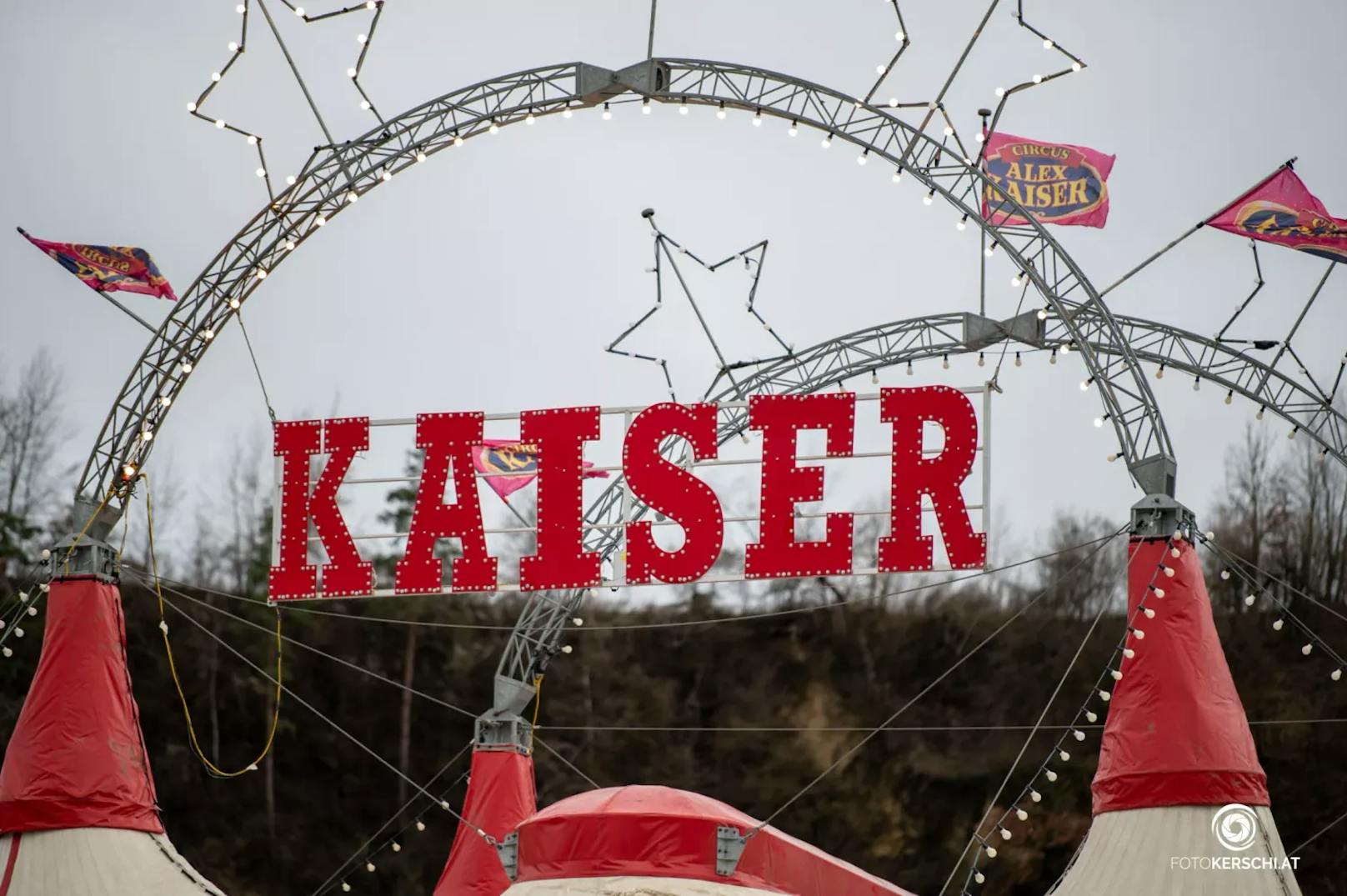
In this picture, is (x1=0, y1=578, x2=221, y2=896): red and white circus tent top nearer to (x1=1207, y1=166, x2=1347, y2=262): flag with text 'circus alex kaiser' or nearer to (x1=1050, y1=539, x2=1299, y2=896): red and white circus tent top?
(x1=1050, y1=539, x2=1299, y2=896): red and white circus tent top

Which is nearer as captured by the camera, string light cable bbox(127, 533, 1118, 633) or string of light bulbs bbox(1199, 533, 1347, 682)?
string of light bulbs bbox(1199, 533, 1347, 682)

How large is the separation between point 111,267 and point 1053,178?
869cm

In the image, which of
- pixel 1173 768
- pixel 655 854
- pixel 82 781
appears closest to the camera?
pixel 655 854

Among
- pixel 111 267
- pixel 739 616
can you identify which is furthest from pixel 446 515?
pixel 739 616

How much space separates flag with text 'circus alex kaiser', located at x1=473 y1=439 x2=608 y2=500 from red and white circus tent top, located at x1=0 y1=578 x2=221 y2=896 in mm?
4583

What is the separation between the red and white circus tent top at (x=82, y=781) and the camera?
12859 mm

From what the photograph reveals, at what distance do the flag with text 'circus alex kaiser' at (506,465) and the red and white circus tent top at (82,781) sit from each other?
4583 millimetres

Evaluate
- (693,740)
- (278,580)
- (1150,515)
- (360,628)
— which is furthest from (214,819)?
(1150,515)

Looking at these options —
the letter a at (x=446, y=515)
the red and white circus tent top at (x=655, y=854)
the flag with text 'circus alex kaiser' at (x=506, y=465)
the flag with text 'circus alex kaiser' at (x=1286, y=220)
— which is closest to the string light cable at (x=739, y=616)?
the letter a at (x=446, y=515)

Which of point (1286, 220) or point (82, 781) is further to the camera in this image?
point (1286, 220)

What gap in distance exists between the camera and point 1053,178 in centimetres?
1574

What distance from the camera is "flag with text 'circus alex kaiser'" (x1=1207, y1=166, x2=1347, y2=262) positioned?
48.3ft

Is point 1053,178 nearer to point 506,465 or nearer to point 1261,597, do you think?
point 506,465

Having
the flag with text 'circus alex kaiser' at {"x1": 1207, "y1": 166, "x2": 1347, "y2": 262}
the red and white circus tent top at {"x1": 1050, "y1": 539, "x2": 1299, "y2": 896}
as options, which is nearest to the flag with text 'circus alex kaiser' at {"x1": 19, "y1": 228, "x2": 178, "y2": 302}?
the red and white circus tent top at {"x1": 1050, "y1": 539, "x2": 1299, "y2": 896}
